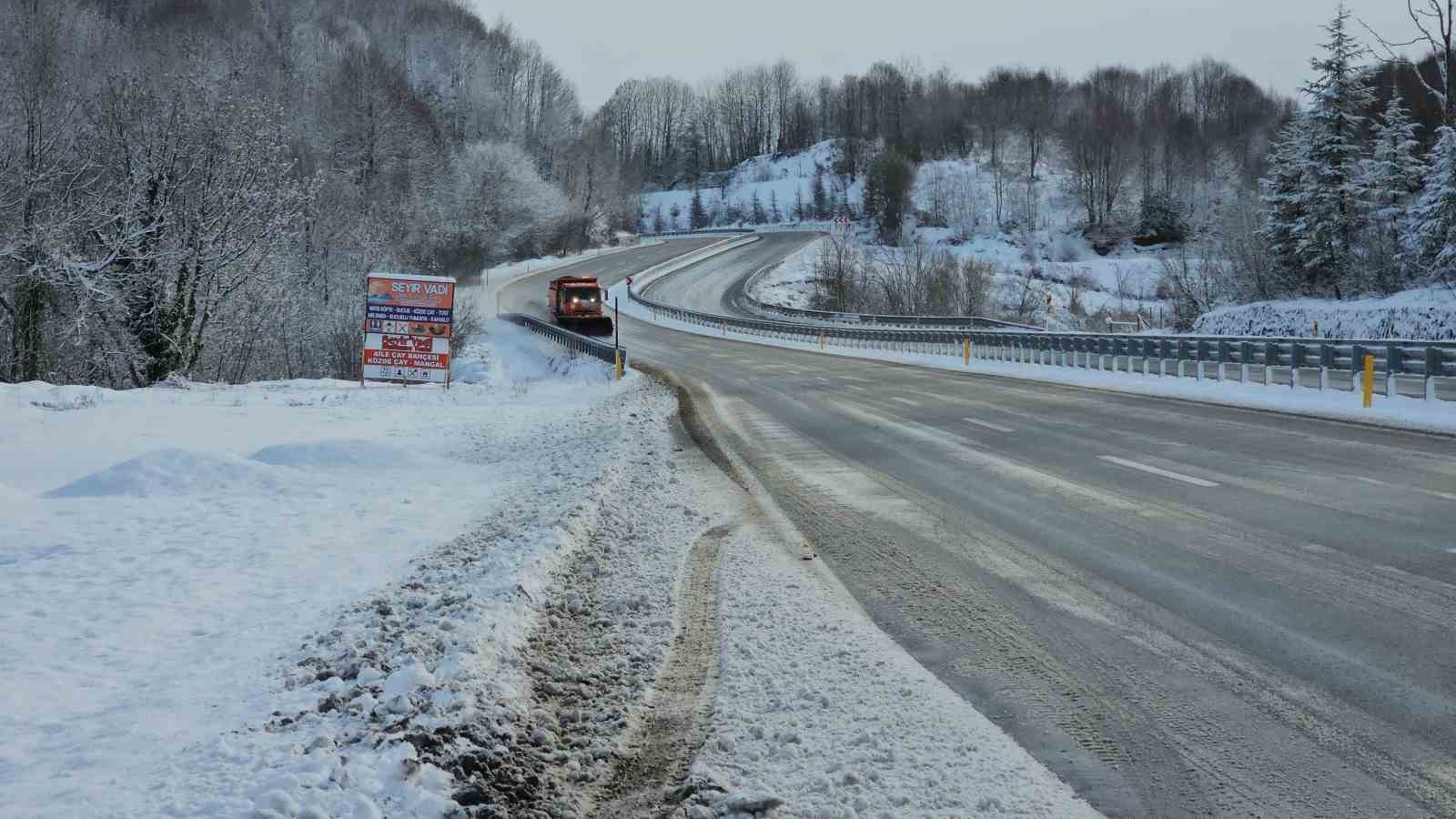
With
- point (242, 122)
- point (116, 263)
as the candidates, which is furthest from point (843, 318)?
point (116, 263)

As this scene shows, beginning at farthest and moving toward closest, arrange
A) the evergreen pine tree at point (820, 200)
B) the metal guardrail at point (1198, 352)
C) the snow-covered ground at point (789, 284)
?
1. the evergreen pine tree at point (820, 200)
2. the snow-covered ground at point (789, 284)
3. the metal guardrail at point (1198, 352)

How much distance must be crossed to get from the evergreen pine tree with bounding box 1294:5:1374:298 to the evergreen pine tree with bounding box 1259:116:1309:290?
47 centimetres

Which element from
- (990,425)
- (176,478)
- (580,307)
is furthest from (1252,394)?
(580,307)

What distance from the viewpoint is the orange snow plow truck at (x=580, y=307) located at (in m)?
54.9

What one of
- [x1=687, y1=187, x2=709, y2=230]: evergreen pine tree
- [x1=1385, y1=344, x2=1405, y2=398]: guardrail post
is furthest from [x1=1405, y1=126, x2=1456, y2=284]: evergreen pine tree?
[x1=687, y1=187, x2=709, y2=230]: evergreen pine tree

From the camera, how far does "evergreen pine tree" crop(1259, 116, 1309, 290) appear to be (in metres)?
54.0

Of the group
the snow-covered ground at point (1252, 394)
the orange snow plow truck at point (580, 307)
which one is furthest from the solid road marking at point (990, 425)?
the orange snow plow truck at point (580, 307)

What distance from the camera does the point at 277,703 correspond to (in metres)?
4.79

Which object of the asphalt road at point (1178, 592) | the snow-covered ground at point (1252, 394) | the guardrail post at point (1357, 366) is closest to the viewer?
the asphalt road at point (1178, 592)

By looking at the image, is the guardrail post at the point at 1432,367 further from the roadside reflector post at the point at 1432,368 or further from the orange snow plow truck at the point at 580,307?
the orange snow plow truck at the point at 580,307

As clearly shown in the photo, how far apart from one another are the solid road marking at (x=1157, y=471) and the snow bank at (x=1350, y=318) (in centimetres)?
3242

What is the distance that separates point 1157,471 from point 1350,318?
42927 mm

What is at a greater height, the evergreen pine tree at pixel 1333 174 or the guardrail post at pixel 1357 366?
the evergreen pine tree at pixel 1333 174

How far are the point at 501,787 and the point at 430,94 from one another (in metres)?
129
